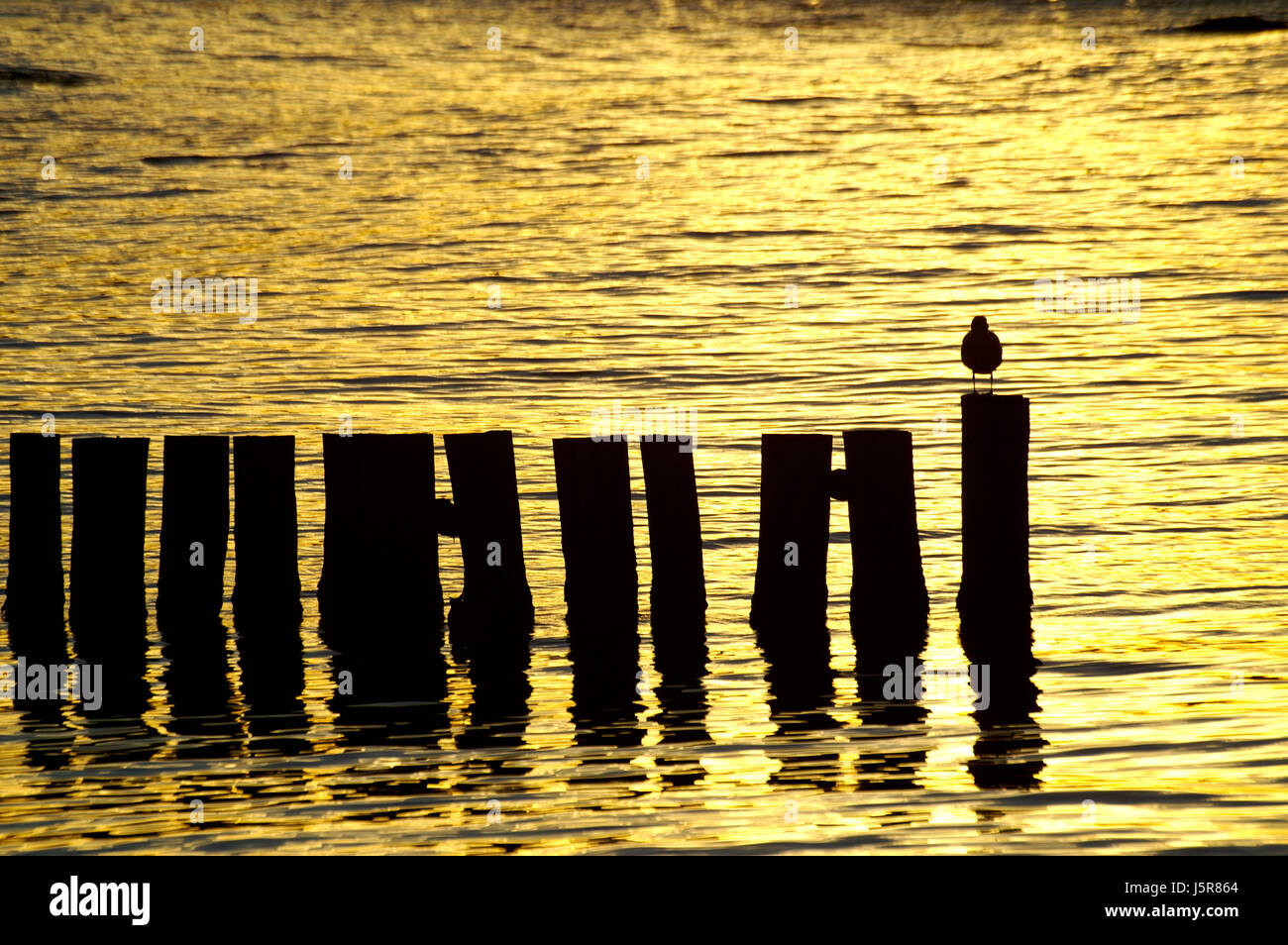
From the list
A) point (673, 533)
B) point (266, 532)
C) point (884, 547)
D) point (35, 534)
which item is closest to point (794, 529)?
point (884, 547)

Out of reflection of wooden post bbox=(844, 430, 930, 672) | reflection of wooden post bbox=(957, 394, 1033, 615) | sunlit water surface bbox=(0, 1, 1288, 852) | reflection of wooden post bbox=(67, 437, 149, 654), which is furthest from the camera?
reflection of wooden post bbox=(67, 437, 149, 654)

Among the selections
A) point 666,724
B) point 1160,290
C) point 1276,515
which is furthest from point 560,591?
point 1160,290

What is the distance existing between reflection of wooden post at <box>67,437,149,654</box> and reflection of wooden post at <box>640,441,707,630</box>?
3.25 meters

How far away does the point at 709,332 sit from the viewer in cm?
2286

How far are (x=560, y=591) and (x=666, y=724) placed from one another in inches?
139

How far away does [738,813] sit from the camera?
745 centimetres

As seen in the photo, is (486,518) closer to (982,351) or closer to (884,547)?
(884,547)

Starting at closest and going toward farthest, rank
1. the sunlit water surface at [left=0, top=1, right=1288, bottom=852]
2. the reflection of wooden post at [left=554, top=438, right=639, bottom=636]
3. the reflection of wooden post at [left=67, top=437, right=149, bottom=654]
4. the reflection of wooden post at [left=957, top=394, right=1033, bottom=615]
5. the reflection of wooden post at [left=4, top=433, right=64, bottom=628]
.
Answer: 1. the sunlit water surface at [left=0, top=1, right=1288, bottom=852]
2. the reflection of wooden post at [left=957, top=394, right=1033, bottom=615]
3. the reflection of wooden post at [left=554, top=438, right=639, bottom=636]
4. the reflection of wooden post at [left=67, top=437, right=149, bottom=654]
5. the reflection of wooden post at [left=4, top=433, right=64, bottom=628]

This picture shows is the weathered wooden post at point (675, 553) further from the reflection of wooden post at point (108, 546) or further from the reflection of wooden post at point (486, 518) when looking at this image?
the reflection of wooden post at point (108, 546)

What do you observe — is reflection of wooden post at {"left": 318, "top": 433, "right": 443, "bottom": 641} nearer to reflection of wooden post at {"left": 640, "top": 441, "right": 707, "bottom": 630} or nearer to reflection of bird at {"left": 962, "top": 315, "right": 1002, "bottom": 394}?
reflection of wooden post at {"left": 640, "top": 441, "right": 707, "bottom": 630}

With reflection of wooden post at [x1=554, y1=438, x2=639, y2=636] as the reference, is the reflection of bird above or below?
above

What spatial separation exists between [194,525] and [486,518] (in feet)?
6.43

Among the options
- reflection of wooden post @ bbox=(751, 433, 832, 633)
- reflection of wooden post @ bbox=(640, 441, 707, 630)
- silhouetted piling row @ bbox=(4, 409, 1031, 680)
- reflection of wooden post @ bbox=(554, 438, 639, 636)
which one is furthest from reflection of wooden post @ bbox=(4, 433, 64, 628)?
reflection of wooden post @ bbox=(751, 433, 832, 633)

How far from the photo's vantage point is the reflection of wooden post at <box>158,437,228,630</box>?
10.5 meters
